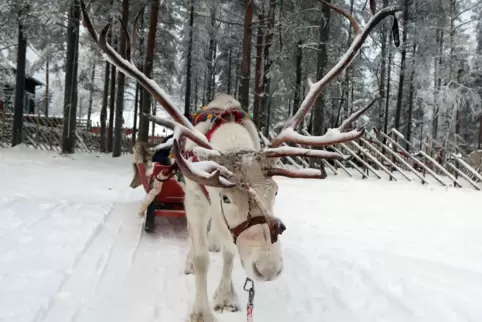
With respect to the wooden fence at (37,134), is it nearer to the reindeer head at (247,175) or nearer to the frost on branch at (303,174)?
the reindeer head at (247,175)

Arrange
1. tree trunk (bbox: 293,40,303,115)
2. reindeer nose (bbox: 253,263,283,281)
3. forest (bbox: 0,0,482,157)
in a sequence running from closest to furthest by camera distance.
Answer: reindeer nose (bbox: 253,263,283,281)
forest (bbox: 0,0,482,157)
tree trunk (bbox: 293,40,303,115)

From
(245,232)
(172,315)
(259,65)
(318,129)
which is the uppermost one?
(259,65)

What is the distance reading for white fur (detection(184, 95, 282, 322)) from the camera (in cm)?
282

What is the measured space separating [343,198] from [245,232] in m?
6.66

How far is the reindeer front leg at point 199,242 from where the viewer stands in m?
3.57

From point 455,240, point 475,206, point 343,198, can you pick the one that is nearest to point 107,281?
point 455,240

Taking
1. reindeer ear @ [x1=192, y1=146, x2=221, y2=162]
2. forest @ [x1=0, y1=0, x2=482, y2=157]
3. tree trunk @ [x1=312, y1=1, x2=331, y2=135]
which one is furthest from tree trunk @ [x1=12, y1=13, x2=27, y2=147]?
reindeer ear @ [x1=192, y1=146, x2=221, y2=162]

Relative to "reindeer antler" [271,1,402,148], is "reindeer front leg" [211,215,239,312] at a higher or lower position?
lower

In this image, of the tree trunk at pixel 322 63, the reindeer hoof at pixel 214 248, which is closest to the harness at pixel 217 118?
the reindeer hoof at pixel 214 248

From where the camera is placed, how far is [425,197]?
9.23 m

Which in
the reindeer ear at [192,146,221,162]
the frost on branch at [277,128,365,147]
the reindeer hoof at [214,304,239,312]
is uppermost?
the frost on branch at [277,128,365,147]

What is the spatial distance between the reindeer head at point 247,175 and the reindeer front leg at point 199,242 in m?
0.30

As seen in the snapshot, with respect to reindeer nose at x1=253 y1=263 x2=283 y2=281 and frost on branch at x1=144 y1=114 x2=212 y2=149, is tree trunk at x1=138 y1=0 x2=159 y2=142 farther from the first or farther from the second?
reindeer nose at x1=253 y1=263 x2=283 y2=281

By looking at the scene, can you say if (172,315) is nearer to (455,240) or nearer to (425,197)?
Result: (455,240)
